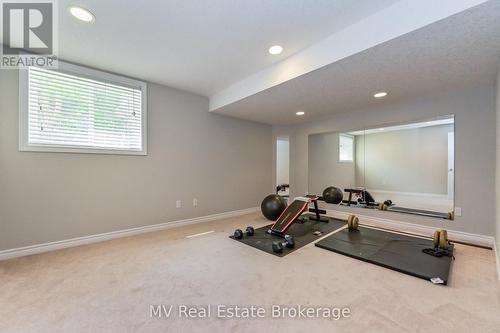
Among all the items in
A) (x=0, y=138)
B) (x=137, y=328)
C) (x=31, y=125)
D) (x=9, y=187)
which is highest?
(x=31, y=125)

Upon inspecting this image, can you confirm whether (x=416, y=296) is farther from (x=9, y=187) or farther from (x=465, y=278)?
(x=9, y=187)

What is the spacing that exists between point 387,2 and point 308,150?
3761 millimetres

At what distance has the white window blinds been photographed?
8.92 ft

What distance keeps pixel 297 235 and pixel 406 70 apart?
2656 millimetres

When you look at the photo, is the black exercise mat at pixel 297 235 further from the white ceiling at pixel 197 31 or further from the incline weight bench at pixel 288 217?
the white ceiling at pixel 197 31

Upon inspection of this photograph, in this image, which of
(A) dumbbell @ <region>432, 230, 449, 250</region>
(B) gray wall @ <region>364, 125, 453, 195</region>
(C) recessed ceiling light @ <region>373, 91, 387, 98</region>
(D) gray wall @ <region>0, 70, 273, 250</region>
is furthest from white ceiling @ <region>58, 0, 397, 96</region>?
(B) gray wall @ <region>364, 125, 453, 195</region>

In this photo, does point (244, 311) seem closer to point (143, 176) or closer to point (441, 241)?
point (441, 241)

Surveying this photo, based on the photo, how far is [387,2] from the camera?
6.08 feet

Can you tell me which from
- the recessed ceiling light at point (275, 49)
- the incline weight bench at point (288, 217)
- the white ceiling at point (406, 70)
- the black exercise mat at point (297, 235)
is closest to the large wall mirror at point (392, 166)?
the white ceiling at point (406, 70)

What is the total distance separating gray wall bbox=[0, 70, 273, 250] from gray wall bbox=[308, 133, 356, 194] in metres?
1.16

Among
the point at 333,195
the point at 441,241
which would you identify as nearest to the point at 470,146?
the point at 441,241

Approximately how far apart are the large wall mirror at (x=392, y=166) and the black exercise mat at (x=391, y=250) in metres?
1.14

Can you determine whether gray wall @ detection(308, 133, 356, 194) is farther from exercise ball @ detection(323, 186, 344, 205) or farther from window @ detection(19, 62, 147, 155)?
window @ detection(19, 62, 147, 155)

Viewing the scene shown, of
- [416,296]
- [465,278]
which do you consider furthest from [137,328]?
[465,278]
